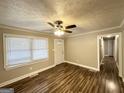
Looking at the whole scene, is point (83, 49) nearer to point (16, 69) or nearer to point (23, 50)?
point (23, 50)

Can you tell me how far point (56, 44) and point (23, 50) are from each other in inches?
107

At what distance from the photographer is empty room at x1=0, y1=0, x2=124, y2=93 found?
187 cm

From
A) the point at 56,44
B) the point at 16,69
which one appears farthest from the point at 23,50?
the point at 56,44

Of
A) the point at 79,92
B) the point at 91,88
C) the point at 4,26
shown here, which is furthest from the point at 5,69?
the point at 91,88

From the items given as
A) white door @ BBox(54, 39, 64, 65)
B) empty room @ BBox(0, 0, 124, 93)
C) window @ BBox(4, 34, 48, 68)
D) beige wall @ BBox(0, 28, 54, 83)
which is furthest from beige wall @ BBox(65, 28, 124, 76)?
window @ BBox(4, 34, 48, 68)

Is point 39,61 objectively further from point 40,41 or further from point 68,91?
point 68,91

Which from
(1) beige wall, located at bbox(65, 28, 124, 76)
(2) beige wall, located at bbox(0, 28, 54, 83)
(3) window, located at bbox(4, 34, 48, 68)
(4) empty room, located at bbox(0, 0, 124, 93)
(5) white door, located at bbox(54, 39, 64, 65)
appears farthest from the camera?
(5) white door, located at bbox(54, 39, 64, 65)

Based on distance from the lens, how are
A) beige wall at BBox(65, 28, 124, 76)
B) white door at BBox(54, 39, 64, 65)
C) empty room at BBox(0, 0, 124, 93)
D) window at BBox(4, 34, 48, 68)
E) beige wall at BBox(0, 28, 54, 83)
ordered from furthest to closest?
1. white door at BBox(54, 39, 64, 65)
2. beige wall at BBox(65, 28, 124, 76)
3. window at BBox(4, 34, 48, 68)
4. beige wall at BBox(0, 28, 54, 83)
5. empty room at BBox(0, 0, 124, 93)

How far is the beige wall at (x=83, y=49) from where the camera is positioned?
15.6ft

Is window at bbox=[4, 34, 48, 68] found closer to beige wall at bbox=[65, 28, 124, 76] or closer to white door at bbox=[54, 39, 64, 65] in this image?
white door at bbox=[54, 39, 64, 65]

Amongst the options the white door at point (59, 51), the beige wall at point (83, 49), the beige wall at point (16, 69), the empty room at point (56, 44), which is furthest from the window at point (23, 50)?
the beige wall at point (83, 49)

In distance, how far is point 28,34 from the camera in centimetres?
407

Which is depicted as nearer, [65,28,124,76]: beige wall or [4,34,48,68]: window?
[4,34,48,68]: window

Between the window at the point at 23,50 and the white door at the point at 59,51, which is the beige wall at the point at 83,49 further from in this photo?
the window at the point at 23,50
